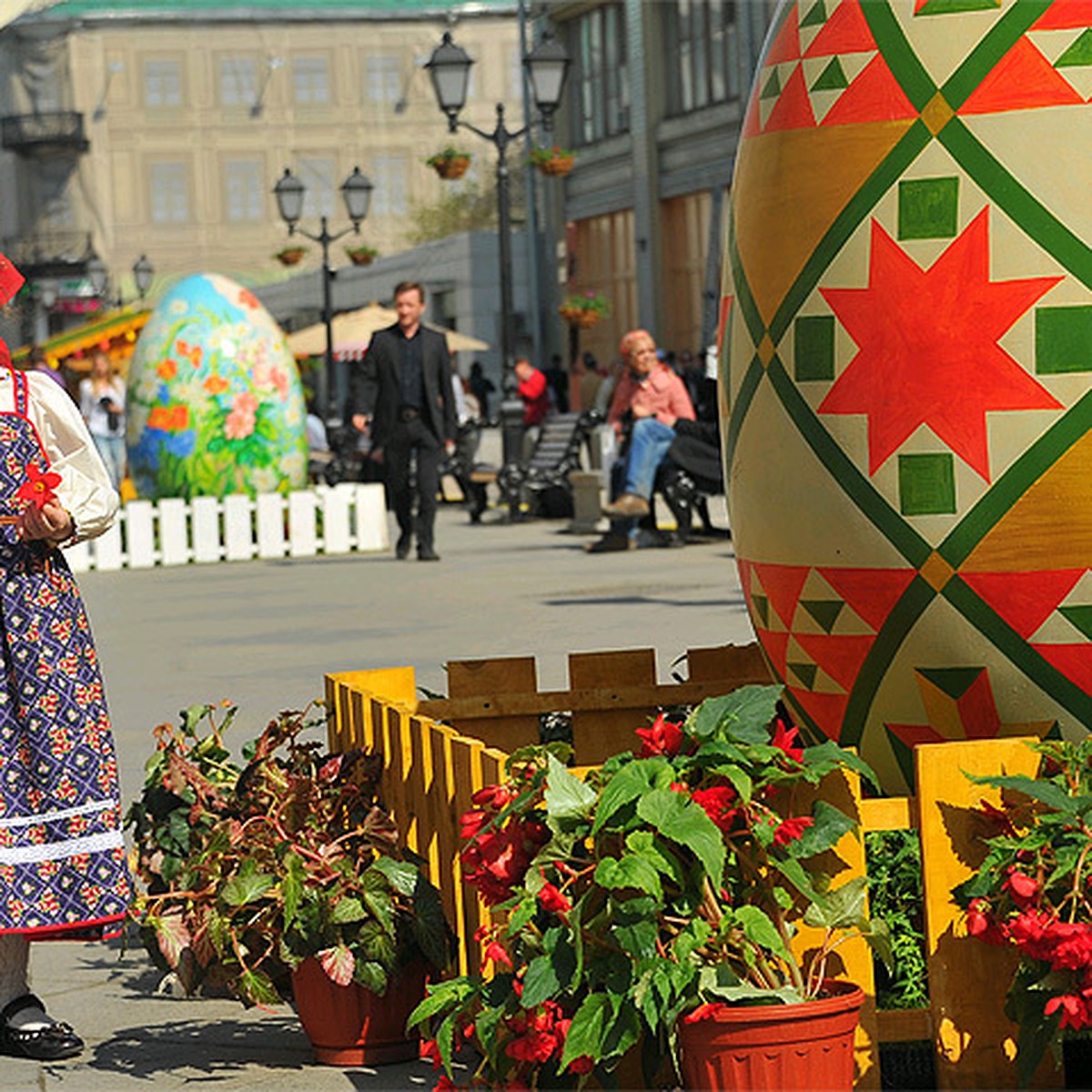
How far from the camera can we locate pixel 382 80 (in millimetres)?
89188

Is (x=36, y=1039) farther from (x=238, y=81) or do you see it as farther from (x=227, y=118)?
(x=227, y=118)

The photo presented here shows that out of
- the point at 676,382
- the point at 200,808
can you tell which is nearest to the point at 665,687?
the point at 200,808

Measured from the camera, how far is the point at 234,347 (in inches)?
856

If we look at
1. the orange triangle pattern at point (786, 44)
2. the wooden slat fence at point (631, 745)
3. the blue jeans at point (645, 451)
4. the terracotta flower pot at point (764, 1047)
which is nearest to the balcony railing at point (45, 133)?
the blue jeans at point (645, 451)

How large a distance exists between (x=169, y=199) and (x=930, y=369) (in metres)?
86.5

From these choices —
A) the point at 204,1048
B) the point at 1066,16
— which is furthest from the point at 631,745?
the point at 1066,16

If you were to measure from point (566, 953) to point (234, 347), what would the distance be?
58.5ft

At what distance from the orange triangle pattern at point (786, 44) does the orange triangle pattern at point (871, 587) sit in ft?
3.64

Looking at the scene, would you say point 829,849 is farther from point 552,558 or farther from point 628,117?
point 628,117

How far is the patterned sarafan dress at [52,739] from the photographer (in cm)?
555

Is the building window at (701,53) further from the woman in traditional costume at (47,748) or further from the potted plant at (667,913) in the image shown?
A: the potted plant at (667,913)

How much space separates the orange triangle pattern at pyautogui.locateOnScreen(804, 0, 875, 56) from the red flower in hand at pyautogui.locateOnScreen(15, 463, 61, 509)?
1.87m

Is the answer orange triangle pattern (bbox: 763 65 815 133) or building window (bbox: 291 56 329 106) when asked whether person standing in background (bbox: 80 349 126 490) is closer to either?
orange triangle pattern (bbox: 763 65 815 133)

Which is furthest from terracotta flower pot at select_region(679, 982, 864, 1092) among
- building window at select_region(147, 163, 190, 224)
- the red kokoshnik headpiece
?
building window at select_region(147, 163, 190, 224)
